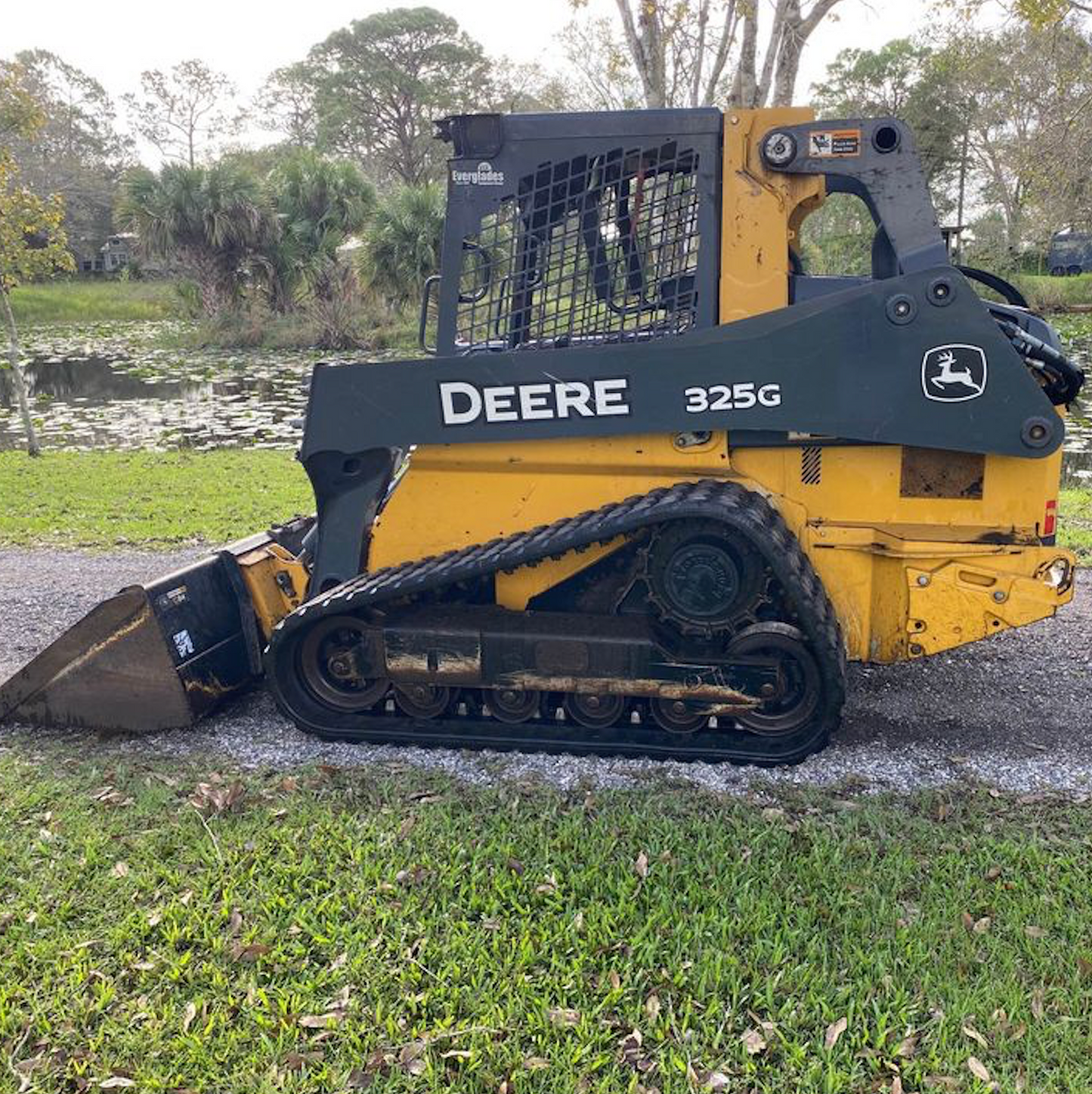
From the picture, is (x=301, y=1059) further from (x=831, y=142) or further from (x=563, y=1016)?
(x=831, y=142)

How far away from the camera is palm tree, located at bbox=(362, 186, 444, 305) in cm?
2648

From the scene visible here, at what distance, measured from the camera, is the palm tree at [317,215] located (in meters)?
30.3

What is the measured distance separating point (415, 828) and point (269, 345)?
93.8ft

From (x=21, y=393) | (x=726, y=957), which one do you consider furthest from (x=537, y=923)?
(x=21, y=393)


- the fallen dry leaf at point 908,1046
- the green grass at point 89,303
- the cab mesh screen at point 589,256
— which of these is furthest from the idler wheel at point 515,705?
the green grass at point 89,303

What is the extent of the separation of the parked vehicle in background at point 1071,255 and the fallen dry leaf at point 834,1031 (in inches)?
1519

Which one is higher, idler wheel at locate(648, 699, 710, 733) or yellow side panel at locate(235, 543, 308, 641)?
yellow side panel at locate(235, 543, 308, 641)

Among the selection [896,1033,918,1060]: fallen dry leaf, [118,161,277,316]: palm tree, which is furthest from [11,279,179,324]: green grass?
[896,1033,918,1060]: fallen dry leaf

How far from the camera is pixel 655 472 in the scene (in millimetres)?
4602

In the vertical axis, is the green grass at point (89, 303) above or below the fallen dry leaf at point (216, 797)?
above

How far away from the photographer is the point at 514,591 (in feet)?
15.7

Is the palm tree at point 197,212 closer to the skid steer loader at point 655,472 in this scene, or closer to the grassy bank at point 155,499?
the grassy bank at point 155,499

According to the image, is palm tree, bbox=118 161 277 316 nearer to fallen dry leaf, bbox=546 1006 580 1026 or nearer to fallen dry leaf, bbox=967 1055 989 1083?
fallen dry leaf, bbox=546 1006 580 1026

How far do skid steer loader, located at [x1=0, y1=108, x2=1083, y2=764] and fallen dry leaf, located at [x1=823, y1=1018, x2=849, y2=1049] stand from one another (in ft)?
5.41
